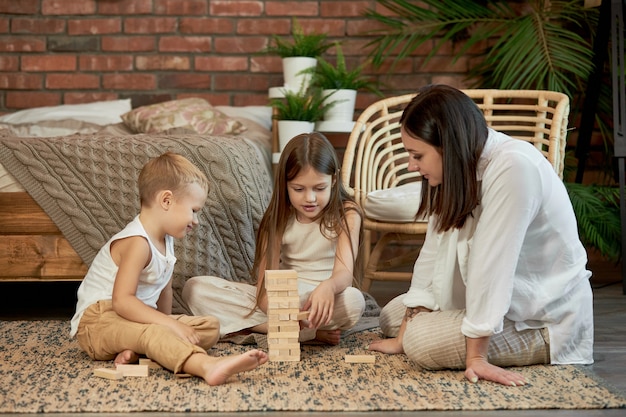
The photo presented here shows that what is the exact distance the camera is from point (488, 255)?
1726mm

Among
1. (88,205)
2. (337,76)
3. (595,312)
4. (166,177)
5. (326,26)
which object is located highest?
(326,26)

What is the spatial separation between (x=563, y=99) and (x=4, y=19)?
8.70 ft

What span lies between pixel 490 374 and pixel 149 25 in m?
2.83

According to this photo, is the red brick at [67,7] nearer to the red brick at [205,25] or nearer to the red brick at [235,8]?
the red brick at [205,25]

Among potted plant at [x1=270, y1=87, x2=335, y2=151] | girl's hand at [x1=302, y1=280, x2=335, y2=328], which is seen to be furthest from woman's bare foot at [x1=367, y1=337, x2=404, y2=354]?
potted plant at [x1=270, y1=87, x2=335, y2=151]

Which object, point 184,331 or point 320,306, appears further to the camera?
point 320,306

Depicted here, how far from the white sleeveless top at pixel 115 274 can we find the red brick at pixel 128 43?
84.3 inches

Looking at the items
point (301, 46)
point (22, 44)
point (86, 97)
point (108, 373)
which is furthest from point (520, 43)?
point (108, 373)

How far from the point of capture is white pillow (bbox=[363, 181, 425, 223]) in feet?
8.52

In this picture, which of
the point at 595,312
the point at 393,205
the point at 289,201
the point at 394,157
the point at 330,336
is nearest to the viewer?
the point at 330,336

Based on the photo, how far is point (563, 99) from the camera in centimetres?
279

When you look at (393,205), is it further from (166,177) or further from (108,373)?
(108,373)

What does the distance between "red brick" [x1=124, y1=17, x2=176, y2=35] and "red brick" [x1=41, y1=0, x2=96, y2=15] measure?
0.18 meters

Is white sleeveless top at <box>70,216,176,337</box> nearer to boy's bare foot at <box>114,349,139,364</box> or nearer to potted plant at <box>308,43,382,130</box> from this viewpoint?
boy's bare foot at <box>114,349,139,364</box>
